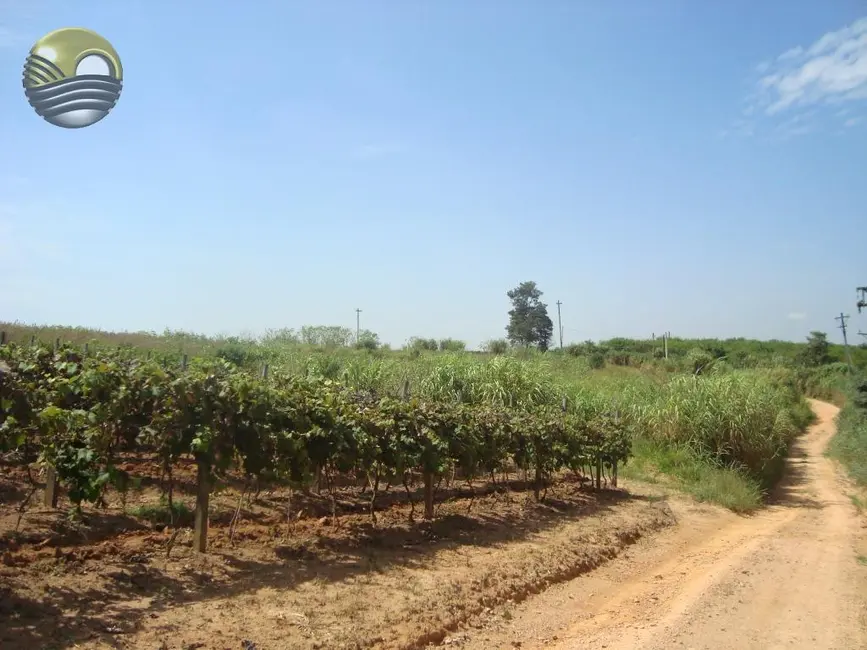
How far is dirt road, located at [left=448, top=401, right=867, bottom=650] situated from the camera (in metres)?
5.55

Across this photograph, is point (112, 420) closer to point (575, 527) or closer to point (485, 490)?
point (575, 527)

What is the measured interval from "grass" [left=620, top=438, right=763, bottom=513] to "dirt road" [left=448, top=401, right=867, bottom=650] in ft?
7.09

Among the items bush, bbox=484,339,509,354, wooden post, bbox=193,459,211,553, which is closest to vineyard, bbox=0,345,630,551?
wooden post, bbox=193,459,211,553

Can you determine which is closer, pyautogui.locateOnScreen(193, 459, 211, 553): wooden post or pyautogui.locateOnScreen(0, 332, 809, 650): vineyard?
pyautogui.locateOnScreen(0, 332, 809, 650): vineyard

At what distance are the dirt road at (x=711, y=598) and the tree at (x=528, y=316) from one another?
43.6 m

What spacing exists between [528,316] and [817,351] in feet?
70.5

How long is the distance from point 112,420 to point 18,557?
1.32m

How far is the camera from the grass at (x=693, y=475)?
1396cm

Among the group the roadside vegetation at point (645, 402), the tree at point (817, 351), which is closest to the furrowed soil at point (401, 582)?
the roadside vegetation at point (645, 402)

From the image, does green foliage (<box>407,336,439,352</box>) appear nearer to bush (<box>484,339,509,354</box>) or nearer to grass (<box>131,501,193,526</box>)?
bush (<box>484,339,509,354</box>)

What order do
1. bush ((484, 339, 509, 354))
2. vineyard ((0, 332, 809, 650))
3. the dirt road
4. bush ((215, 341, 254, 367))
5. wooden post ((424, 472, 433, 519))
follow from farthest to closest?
bush ((484, 339, 509, 354)) → bush ((215, 341, 254, 367)) → wooden post ((424, 472, 433, 519)) → the dirt road → vineyard ((0, 332, 809, 650))

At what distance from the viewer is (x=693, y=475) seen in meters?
15.4

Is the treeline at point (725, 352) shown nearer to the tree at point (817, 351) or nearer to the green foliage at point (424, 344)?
the tree at point (817, 351)

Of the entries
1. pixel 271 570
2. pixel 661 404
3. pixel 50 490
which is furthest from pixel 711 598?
pixel 661 404
